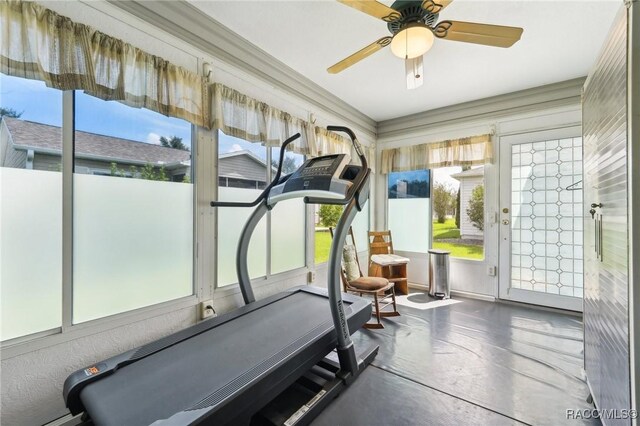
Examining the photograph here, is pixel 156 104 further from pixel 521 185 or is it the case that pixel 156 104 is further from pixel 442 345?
pixel 521 185

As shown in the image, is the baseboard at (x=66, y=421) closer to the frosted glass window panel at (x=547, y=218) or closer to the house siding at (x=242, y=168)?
the house siding at (x=242, y=168)

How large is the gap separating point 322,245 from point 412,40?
237 centimetres

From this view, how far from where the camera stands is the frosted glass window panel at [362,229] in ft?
13.5

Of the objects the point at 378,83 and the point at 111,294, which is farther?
the point at 378,83

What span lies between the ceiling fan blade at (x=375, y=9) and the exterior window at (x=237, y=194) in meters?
1.38

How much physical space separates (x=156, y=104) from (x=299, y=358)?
6.15ft

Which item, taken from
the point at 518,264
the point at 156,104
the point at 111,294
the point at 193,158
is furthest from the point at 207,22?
the point at 518,264

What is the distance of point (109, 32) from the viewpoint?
64.4 inches

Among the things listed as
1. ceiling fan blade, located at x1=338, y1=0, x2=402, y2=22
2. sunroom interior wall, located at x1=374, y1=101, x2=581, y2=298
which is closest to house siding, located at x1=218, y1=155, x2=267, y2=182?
ceiling fan blade, located at x1=338, y1=0, x2=402, y2=22

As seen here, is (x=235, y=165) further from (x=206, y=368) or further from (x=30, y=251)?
(x=206, y=368)

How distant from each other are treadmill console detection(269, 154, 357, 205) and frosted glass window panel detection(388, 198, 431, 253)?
2.51 metres

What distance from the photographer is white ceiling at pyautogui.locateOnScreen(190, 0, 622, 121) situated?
1.95 metres

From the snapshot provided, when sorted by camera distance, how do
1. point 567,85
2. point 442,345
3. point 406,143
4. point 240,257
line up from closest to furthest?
point 240,257, point 442,345, point 567,85, point 406,143

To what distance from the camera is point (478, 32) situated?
1678mm
